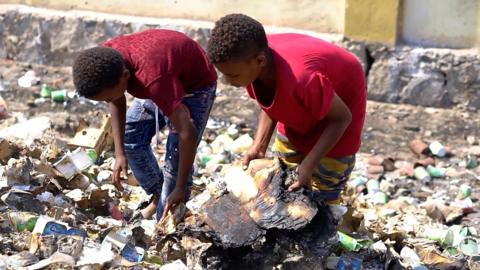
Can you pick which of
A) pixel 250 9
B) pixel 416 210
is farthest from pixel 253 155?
pixel 250 9

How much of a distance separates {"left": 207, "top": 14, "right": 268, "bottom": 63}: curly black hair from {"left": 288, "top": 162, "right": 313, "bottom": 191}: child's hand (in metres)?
0.54

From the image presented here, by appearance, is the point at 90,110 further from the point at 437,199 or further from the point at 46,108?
the point at 437,199

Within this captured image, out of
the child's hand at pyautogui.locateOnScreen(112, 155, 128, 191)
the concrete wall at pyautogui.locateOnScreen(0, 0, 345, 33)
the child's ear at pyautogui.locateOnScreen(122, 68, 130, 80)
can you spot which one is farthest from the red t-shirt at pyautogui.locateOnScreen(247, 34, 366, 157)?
the concrete wall at pyautogui.locateOnScreen(0, 0, 345, 33)

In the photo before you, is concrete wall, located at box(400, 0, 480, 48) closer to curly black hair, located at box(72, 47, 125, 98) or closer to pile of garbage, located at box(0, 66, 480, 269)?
pile of garbage, located at box(0, 66, 480, 269)

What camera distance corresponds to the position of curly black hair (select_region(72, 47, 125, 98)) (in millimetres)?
3277

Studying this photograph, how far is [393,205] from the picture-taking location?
5082 millimetres

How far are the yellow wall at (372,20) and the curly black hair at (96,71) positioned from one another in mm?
3398

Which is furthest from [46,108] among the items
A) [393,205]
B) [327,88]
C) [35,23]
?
[327,88]

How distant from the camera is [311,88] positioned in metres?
3.06

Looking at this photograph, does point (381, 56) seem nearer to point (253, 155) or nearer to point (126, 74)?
point (253, 155)

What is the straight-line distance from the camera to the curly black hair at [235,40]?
9.89ft

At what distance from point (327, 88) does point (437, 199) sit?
2.41 m

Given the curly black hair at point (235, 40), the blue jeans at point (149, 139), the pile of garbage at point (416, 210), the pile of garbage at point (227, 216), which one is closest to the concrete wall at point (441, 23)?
the pile of garbage at point (416, 210)

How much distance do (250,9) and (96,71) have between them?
3622 mm
